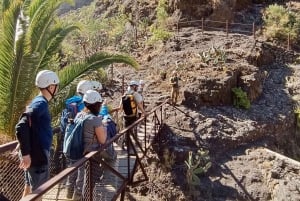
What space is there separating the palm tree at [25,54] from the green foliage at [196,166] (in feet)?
11.8

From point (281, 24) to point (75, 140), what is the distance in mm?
15545

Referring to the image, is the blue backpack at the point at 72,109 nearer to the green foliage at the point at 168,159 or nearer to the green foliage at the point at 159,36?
the green foliage at the point at 168,159

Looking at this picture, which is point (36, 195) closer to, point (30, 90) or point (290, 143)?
point (30, 90)

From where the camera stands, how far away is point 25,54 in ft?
22.2

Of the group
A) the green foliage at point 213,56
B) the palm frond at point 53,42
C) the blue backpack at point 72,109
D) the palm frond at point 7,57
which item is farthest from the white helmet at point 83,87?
the green foliage at point 213,56

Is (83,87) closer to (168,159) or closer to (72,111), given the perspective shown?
(72,111)

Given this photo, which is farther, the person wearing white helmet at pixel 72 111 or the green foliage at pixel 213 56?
the green foliage at pixel 213 56

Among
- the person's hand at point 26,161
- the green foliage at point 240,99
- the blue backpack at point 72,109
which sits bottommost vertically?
the green foliage at point 240,99

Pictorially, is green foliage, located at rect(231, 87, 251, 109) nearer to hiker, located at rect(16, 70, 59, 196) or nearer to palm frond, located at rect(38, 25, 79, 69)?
palm frond, located at rect(38, 25, 79, 69)

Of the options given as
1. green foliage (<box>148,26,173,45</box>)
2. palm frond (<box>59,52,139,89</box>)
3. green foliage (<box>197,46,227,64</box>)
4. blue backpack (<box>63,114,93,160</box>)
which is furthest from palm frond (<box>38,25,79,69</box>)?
green foliage (<box>148,26,173,45</box>)

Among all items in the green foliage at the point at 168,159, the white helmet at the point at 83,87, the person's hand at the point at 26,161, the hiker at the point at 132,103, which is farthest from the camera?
the green foliage at the point at 168,159

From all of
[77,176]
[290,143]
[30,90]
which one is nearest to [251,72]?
[290,143]

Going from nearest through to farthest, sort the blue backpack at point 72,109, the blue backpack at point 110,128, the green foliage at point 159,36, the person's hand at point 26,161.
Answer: the person's hand at point 26,161
the blue backpack at point 72,109
the blue backpack at point 110,128
the green foliage at point 159,36

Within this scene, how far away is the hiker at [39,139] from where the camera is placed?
3.96 metres
